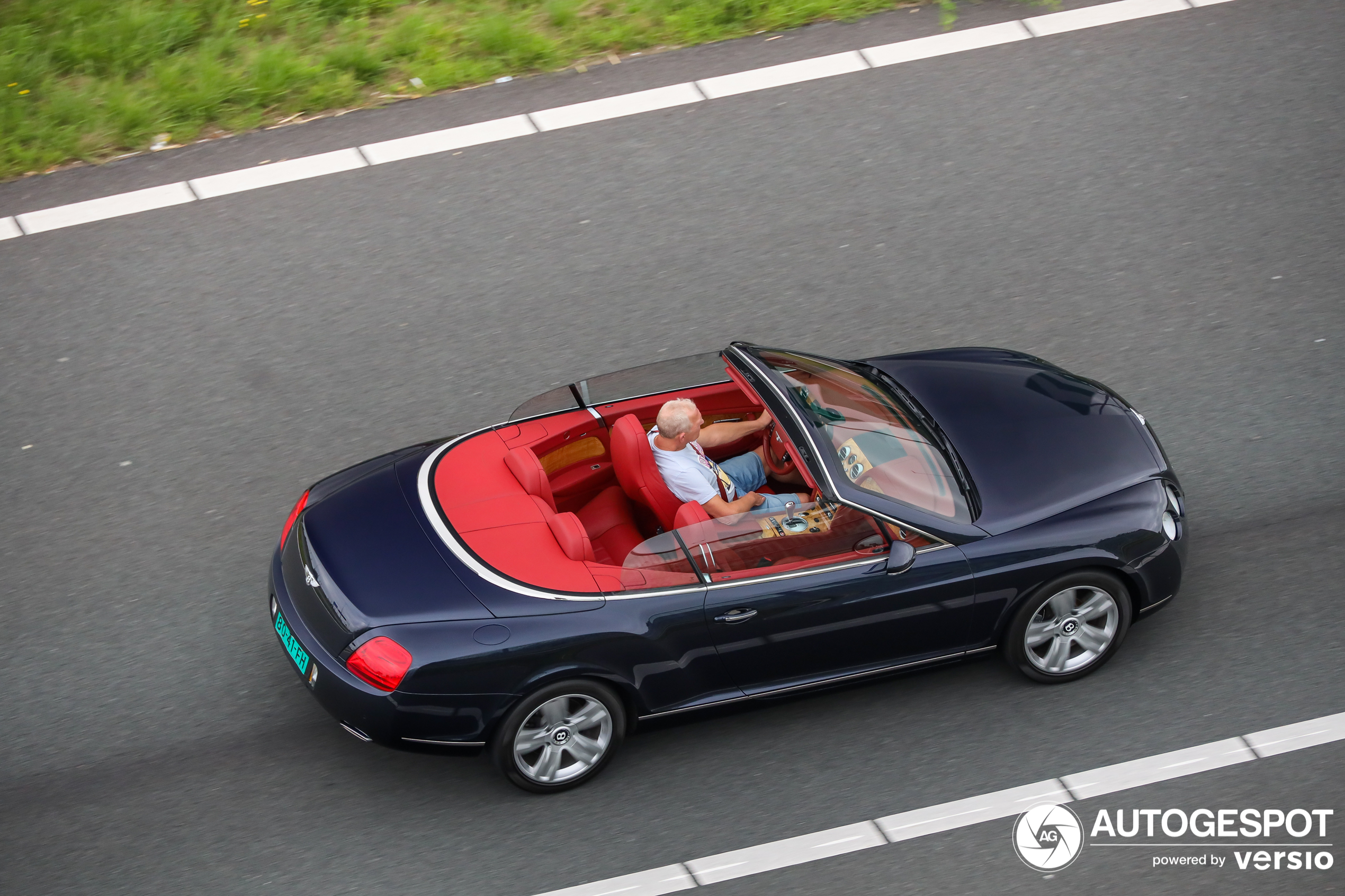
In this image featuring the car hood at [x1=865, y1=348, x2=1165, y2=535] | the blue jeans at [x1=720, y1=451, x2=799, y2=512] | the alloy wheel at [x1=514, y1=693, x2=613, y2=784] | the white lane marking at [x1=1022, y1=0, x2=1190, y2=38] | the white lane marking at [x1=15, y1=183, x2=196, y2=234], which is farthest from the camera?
the white lane marking at [x1=1022, y1=0, x2=1190, y2=38]

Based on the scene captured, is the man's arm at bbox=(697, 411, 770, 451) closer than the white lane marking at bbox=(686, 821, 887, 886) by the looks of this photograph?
No

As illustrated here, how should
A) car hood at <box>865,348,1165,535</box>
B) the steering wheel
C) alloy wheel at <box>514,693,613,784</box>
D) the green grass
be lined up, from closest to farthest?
alloy wheel at <box>514,693,613,784</box>
car hood at <box>865,348,1165,535</box>
the steering wheel
the green grass

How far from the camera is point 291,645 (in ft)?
19.4

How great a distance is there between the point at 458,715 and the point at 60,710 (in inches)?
84.1

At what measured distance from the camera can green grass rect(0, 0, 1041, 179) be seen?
9328 mm

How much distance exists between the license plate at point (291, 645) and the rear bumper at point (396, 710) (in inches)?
2.0

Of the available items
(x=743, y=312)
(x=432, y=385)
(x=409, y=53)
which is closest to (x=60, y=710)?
(x=432, y=385)

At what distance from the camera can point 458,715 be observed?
5.61 metres

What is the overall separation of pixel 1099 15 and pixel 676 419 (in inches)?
227

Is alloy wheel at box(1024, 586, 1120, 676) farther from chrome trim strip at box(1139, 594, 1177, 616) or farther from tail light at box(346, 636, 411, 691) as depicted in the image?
tail light at box(346, 636, 411, 691)

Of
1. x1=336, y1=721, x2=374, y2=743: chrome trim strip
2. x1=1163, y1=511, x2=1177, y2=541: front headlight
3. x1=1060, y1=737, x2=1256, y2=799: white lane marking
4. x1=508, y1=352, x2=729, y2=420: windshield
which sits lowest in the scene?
x1=1060, y1=737, x2=1256, y2=799: white lane marking

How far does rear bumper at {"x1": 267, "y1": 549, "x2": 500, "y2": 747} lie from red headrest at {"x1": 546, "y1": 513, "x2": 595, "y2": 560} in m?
0.71

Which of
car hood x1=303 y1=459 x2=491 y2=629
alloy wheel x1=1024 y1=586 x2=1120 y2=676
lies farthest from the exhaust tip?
alloy wheel x1=1024 y1=586 x2=1120 y2=676

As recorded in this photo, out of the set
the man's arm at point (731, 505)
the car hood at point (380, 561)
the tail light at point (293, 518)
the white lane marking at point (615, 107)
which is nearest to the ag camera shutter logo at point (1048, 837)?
the man's arm at point (731, 505)
